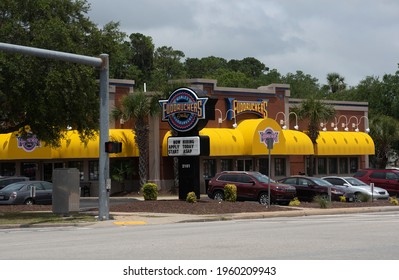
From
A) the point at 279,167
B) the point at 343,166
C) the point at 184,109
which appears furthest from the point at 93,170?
the point at 343,166

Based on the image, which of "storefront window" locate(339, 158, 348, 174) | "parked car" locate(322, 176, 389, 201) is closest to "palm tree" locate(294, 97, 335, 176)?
"storefront window" locate(339, 158, 348, 174)

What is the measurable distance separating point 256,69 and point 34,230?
10369 centimetres

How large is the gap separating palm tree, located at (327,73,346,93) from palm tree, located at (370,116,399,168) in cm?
3732

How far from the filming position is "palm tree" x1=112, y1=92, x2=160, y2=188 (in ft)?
145

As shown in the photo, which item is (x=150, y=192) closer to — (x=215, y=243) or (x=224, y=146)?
(x=224, y=146)

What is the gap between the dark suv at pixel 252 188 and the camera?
34219 mm

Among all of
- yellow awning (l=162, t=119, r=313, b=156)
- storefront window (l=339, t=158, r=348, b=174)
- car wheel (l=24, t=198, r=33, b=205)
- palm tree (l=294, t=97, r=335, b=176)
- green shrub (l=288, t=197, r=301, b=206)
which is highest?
palm tree (l=294, t=97, r=335, b=176)

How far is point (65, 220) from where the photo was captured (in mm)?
26328

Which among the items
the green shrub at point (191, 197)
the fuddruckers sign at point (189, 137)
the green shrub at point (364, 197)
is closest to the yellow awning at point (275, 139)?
the green shrub at point (364, 197)

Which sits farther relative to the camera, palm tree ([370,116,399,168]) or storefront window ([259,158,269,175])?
palm tree ([370,116,399,168])

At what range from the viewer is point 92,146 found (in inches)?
1769

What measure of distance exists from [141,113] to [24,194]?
12.4m

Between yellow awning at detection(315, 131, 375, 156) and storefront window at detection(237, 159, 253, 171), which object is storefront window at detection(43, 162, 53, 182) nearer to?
storefront window at detection(237, 159, 253, 171)

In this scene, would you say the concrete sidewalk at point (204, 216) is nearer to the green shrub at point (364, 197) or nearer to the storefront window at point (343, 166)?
the green shrub at point (364, 197)
